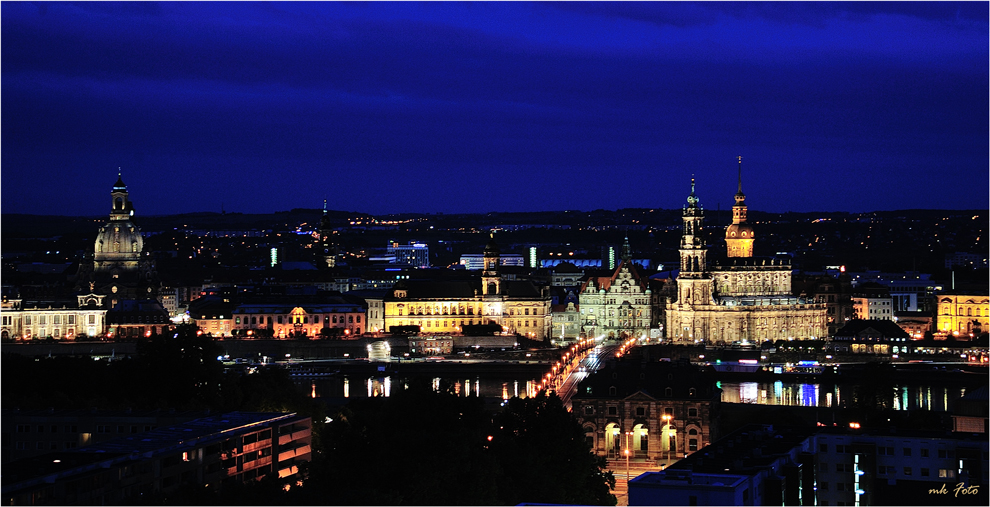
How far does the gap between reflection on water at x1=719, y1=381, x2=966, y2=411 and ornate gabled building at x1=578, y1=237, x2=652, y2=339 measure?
957 inches

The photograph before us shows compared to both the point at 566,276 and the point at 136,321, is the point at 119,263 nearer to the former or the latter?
the point at 136,321

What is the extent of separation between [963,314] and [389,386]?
40914 mm

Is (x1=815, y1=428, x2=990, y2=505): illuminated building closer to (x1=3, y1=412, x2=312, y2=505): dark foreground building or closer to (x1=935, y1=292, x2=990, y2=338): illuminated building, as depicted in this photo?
(x1=3, y1=412, x2=312, y2=505): dark foreground building

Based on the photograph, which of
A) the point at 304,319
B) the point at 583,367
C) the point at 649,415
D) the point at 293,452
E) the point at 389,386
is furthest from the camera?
the point at 304,319

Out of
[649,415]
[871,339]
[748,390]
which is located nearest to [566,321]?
[871,339]

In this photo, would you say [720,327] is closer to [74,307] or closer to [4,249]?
[74,307]

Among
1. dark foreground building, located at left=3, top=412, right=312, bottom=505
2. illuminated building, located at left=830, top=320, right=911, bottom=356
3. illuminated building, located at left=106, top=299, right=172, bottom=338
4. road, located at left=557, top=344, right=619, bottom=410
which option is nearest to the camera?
dark foreground building, located at left=3, top=412, right=312, bottom=505

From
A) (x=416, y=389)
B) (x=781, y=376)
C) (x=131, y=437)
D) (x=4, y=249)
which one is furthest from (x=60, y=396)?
(x=4, y=249)

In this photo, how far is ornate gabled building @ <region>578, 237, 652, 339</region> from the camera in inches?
4006

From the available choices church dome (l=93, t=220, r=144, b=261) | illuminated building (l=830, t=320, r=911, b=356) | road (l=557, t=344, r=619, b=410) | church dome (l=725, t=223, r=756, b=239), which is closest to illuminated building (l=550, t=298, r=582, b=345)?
road (l=557, t=344, r=619, b=410)

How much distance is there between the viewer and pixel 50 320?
98375mm

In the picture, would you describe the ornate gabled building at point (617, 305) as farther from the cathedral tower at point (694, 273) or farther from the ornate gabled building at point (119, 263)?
the ornate gabled building at point (119, 263)

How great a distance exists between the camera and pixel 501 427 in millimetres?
44438

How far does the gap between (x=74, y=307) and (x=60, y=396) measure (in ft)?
169
